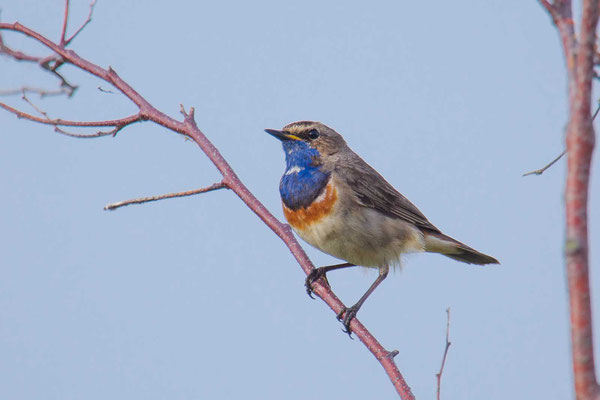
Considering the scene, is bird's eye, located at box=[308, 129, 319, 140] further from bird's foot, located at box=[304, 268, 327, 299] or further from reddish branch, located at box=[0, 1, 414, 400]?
reddish branch, located at box=[0, 1, 414, 400]

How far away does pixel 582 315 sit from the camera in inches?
64.9

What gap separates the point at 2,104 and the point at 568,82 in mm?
3762

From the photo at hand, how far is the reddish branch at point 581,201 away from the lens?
5.40 ft

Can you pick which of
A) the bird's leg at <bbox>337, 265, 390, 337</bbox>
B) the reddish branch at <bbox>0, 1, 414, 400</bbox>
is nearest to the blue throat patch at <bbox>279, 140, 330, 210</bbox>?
the bird's leg at <bbox>337, 265, 390, 337</bbox>

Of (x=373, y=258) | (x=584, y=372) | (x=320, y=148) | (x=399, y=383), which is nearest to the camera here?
(x=584, y=372)

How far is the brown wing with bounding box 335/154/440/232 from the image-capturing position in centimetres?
723

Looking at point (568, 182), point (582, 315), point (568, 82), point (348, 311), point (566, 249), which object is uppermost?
point (568, 82)

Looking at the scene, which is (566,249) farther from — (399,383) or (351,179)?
(351,179)

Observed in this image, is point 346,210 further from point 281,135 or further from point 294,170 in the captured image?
point 281,135

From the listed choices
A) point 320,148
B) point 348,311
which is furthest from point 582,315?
point 320,148

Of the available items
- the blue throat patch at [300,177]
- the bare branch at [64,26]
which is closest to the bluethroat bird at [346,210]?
the blue throat patch at [300,177]

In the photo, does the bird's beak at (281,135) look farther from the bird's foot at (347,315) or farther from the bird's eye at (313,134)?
the bird's foot at (347,315)

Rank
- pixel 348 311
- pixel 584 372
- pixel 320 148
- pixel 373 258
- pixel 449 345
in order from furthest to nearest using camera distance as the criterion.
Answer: pixel 320 148
pixel 373 258
pixel 348 311
pixel 449 345
pixel 584 372

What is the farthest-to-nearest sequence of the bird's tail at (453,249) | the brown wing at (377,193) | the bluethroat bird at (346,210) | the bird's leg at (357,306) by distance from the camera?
the bird's tail at (453,249) < the brown wing at (377,193) < the bluethroat bird at (346,210) < the bird's leg at (357,306)
